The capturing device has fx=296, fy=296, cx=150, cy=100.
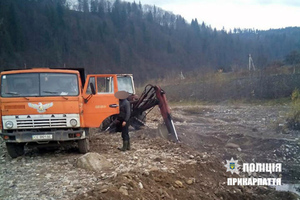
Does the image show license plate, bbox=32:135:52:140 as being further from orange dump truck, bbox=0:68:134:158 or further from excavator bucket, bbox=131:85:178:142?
excavator bucket, bbox=131:85:178:142

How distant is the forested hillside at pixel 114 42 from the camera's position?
53.9 meters

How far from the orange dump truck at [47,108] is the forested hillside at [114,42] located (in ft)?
102

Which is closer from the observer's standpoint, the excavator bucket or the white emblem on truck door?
the white emblem on truck door

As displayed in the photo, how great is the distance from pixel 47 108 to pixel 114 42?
2868 inches

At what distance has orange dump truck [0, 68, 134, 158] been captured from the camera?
7.14m

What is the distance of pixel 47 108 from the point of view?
7195mm

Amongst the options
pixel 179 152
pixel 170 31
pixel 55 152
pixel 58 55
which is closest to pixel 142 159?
pixel 179 152

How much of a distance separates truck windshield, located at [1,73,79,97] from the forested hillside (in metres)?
31.4

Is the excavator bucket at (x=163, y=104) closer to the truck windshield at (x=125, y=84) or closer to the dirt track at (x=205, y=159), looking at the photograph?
the dirt track at (x=205, y=159)

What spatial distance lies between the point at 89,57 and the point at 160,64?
21037 mm

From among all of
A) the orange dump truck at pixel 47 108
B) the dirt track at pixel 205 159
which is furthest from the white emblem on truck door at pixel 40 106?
the dirt track at pixel 205 159

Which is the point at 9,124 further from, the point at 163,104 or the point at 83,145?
the point at 163,104

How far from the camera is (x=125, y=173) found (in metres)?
5.95

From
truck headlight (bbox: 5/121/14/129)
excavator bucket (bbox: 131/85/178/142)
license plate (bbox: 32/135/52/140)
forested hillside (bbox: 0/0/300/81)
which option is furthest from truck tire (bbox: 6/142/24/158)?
forested hillside (bbox: 0/0/300/81)
